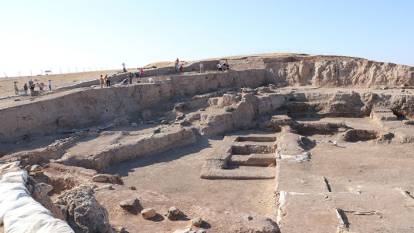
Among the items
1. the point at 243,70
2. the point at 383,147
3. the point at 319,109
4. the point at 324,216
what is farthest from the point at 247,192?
the point at 243,70

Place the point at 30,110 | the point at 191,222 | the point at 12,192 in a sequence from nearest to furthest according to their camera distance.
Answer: the point at 12,192
the point at 191,222
the point at 30,110

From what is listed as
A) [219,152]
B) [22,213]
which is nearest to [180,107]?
[219,152]

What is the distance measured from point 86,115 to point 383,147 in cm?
1197

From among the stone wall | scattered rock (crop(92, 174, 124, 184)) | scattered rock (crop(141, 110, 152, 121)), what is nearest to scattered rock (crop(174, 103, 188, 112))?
scattered rock (crop(141, 110, 152, 121))

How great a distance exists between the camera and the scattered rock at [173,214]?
7613 millimetres

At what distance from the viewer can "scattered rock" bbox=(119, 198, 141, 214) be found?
809 cm

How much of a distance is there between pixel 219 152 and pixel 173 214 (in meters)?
7.10

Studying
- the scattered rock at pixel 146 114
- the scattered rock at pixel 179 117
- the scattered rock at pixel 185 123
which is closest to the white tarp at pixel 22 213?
the scattered rock at pixel 185 123

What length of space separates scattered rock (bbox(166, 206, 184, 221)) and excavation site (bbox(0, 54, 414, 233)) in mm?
25

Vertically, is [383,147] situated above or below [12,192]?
below

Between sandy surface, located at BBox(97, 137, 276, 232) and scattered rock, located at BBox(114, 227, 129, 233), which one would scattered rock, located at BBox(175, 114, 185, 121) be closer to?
sandy surface, located at BBox(97, 137, 276, 232)

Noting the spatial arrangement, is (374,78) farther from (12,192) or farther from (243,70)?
(12,192)

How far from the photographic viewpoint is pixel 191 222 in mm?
7230

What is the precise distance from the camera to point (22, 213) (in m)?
4.45
